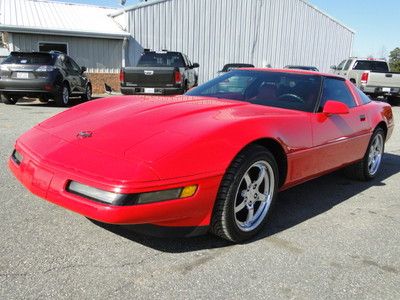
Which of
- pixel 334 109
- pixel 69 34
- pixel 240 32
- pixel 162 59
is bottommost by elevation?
pixel 334 109

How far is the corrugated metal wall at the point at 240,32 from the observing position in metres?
20.2

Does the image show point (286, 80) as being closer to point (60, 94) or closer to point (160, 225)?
point (160, 225)

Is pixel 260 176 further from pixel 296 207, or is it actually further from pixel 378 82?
pixel 378 82

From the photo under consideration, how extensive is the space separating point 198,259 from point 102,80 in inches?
677

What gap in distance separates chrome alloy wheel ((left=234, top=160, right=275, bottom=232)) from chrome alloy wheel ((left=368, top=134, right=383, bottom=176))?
2.22m

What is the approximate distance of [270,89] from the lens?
13.4ft

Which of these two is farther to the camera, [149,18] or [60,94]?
[149,18]

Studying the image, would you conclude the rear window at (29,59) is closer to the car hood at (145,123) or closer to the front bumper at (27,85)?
the front bumper at (27,85)

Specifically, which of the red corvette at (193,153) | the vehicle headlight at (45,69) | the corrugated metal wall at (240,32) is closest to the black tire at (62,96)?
the vehicle headlight at (45,69)

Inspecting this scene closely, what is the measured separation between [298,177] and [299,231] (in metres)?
0.48

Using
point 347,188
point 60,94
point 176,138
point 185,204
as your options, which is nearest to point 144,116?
point 176,138

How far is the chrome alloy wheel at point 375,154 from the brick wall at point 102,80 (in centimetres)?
1529

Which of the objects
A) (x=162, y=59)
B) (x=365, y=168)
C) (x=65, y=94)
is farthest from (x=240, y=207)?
(x=162, y=59)

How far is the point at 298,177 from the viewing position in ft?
11.7
